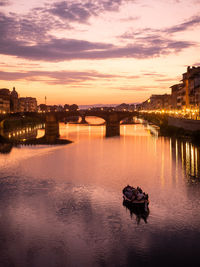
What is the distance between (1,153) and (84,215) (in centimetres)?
3638

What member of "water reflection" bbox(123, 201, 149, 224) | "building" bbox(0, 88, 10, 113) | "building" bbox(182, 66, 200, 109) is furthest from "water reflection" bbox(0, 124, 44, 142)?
"water reflection" bbox(123, 201, 149, 224)

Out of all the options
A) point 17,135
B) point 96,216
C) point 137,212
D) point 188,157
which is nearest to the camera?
point 96,216

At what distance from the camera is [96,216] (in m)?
25.3

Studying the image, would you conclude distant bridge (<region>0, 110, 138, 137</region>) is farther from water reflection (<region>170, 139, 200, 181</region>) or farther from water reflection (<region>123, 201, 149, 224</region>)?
water reflection (<region>123, 201, 149, 224</region>)

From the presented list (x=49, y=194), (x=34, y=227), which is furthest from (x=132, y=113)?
(x=34, y=227)

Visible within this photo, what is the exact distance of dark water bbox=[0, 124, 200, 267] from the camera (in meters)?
19.4

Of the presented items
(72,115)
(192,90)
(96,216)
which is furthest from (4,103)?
(96,216)

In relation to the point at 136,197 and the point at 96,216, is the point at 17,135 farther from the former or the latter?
the point at 96,216

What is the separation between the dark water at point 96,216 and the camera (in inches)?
763

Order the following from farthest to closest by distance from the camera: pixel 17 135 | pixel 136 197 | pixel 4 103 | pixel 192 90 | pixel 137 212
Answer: pixel 4 103 < pixel 192 90 < pixel 17 135 < pixel 136 197 < pixel 137 212

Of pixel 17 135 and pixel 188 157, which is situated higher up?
pixel 17 135

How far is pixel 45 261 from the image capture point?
736 inches

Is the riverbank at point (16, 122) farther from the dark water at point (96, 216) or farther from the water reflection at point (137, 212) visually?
the water reflection at point (137, 212)

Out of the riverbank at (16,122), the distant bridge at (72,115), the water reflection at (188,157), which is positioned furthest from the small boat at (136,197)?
the riverbank at (16,122)
